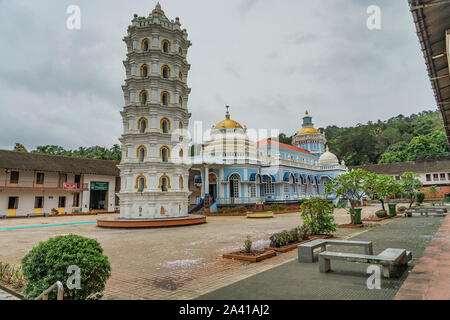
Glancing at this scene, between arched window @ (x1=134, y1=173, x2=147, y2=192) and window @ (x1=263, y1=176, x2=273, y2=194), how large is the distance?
1862cm

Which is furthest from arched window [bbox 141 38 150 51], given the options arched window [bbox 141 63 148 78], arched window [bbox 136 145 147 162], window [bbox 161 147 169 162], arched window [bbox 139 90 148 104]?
window [bbox 161 147 169 162]

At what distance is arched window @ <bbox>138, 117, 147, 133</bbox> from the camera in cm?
2016

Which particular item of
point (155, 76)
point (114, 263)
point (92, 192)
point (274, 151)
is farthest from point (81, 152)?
point (114, 263)

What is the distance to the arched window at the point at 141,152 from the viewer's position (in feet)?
64.9

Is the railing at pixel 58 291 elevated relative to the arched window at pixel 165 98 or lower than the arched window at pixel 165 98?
lower

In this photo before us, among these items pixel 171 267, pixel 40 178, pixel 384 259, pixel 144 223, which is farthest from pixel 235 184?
pixel 384 259

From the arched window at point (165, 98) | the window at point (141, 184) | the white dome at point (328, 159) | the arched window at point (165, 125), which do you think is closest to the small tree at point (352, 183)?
the arched window at point (165, 125)

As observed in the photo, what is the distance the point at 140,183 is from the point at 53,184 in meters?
21.0

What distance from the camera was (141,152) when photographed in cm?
2002

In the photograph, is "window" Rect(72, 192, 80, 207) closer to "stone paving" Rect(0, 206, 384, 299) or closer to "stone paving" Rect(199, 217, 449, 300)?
"stone paving" Rect(0, 206, 384, 299)

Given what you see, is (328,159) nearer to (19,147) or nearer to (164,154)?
(164,154)

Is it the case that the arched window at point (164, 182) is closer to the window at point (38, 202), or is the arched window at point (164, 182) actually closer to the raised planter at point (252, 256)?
the raised planter at point (252, 256)

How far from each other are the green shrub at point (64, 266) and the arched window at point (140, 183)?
14.9 meters

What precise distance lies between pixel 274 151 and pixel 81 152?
1530 inches
